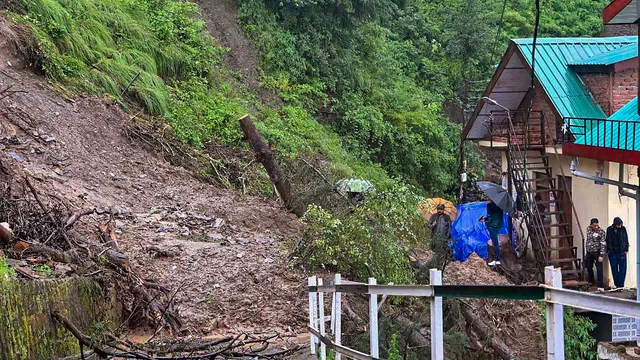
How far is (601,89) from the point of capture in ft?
49.6

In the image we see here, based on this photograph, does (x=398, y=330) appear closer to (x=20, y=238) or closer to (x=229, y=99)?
(x=20, y=238)

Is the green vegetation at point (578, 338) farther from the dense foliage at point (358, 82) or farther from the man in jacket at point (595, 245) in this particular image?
the dense foliage at point (358, 82)

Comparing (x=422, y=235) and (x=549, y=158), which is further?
(x=549, y=158)

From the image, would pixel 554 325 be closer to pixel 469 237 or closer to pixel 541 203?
pixel 469 237

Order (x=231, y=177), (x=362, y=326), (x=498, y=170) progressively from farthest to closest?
(x=498, y=170) < (x=231, y=177) < (x=362, y=326)

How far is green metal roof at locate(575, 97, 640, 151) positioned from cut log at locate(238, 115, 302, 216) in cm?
480

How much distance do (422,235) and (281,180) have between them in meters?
3.50

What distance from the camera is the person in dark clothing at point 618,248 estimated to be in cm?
1241

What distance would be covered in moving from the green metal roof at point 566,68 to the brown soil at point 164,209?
630 cm

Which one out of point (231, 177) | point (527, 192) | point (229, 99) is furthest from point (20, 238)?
point (229, 99)

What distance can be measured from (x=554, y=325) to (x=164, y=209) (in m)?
10.2

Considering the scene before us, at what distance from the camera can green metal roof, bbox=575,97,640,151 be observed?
9453 millimetres

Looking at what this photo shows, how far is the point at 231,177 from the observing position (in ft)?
51.2

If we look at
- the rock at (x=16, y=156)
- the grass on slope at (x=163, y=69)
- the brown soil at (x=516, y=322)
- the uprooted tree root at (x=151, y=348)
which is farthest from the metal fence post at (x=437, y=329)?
the grass on slope at (x=163, y=69)
